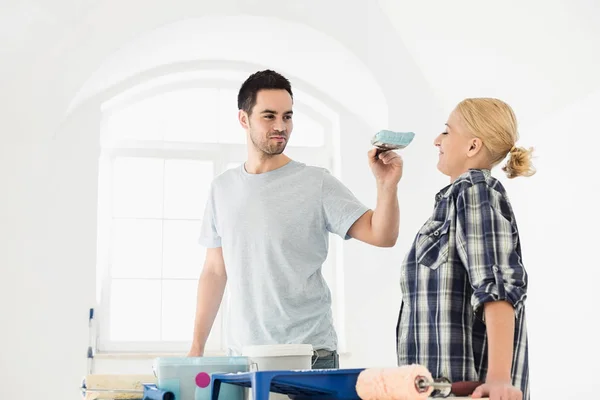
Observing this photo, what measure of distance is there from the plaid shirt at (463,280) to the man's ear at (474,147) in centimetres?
7

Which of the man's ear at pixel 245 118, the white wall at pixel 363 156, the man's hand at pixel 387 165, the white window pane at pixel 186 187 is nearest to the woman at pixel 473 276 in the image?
the man's hand at pixel 387 165

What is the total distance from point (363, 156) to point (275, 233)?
2.26m

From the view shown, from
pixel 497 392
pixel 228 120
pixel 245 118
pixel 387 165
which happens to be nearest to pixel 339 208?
pixel 387 165

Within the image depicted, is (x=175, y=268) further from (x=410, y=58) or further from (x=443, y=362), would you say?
(x=443, y=362)

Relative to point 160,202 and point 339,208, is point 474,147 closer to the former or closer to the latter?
point 339,208

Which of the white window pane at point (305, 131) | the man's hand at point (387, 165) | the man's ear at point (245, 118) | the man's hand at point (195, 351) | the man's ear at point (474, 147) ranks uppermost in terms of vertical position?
the white window pane at point (305, 131)

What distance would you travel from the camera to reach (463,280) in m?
1.65

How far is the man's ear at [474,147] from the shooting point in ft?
5.85

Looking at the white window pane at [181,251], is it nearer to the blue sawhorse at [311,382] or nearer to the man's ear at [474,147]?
the man's ear at [474,147]

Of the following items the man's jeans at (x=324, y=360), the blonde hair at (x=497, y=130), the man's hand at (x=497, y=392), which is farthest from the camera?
the man's jeans at (x=324, y=360)

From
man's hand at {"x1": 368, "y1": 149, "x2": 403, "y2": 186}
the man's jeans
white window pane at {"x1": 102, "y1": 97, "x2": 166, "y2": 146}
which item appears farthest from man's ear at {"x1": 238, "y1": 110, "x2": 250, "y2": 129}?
white window pane at {"x1": 102, "y1": 97, "x2": 166, "y2": 146}

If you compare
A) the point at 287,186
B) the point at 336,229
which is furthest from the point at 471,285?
the point at 287,186

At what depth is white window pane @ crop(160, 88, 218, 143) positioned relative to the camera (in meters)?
4.50

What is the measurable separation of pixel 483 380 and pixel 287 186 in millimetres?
785
